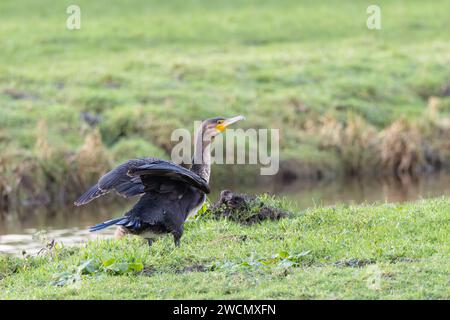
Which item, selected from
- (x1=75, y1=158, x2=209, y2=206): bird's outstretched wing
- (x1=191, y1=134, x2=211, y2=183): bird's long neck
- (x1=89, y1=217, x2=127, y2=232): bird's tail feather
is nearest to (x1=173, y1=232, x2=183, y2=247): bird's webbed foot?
(x1=75, y1=158, x2=209, y2=206): bird's outstretched wing

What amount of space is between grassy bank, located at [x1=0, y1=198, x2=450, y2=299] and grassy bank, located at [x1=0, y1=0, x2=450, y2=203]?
24.0 feet

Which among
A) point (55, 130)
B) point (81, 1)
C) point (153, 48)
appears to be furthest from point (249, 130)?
point (81, 1)

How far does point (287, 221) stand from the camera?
9992mm

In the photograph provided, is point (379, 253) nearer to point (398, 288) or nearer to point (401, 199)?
point (398, 288)

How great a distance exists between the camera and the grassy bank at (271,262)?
24.0 ft

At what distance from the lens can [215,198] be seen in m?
15.7

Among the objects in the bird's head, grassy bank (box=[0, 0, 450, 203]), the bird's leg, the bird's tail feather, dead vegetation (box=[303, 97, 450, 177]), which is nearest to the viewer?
the bird's tail feather

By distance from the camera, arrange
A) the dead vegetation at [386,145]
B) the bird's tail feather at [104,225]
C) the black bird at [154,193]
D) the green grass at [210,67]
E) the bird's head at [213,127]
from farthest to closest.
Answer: the green grass at [210,67] → the dead vegetation at [386,145] → the bird's head at [213,127] → the black bird at [154,193] → the bird's tail feather at [104,225]

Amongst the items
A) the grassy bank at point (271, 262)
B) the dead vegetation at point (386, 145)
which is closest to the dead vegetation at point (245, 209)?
the grassy bank at point (271, 262)

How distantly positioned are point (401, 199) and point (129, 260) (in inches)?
312

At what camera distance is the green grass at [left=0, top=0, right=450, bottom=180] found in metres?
18.5

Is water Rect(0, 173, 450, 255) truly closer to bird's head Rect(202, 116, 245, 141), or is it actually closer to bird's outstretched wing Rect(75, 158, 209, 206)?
bird's head Rect(202, 116, 245, 141)

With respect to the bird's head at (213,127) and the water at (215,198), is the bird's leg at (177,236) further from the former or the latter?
the water at (215,198)

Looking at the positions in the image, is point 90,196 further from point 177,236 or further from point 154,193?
point 177,236
